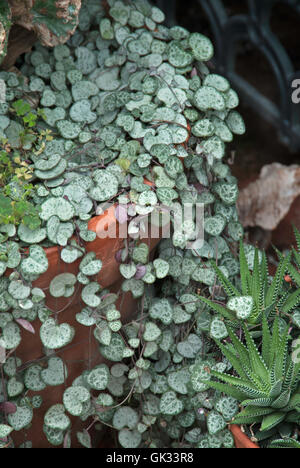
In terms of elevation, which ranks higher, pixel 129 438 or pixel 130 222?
pixel 130 222

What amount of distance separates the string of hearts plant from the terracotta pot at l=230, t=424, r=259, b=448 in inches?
1.5

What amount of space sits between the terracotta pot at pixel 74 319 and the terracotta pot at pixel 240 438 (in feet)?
1.37

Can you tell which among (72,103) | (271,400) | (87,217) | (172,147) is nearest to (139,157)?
(172,147)

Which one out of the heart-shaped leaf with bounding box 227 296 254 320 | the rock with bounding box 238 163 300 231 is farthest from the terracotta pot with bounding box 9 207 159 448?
the rock with bounding box 238 163 300 231

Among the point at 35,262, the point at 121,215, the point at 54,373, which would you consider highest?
the point at 121,215

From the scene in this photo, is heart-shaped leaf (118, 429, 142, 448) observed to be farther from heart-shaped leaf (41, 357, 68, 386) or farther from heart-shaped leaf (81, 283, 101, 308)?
heart-shaped leaf (81, 283, 101, 308)

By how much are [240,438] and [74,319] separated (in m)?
0.50

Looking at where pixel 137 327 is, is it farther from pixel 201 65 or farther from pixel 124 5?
pixel 124 5

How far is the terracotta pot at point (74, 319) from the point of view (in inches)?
58.9

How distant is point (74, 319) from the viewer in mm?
1589

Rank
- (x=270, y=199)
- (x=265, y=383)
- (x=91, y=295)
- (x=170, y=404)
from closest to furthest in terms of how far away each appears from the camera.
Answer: (x=265, y=383) < (x=91, y=295) < (x=170, y=404) < (x=270, y=199)

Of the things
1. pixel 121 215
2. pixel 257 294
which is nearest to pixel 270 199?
pixel 257 294

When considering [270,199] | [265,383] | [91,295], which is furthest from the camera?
[270,199]

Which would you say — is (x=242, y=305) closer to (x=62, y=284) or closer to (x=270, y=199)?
(x=62, y=284)
